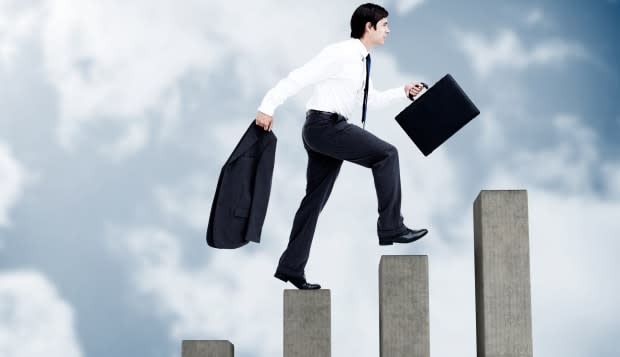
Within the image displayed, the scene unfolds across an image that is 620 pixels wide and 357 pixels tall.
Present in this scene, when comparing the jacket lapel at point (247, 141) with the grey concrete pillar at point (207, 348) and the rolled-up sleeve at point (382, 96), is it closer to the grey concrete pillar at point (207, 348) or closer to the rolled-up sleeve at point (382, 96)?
the rolled-up sleeve at point (382, 96)

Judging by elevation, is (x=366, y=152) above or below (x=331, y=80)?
below

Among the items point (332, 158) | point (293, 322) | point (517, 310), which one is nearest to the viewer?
point (517, 310)

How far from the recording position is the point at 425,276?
3.34 m

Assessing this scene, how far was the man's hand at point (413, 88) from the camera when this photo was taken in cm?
377

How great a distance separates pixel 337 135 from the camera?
3521mm

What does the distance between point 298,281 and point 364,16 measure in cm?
114

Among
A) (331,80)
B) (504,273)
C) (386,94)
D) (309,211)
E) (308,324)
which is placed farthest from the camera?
(386,94)

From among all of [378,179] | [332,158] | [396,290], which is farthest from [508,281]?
[332,158]

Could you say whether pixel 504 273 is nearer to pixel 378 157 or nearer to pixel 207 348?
pixel 378 157

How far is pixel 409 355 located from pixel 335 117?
0.99 m

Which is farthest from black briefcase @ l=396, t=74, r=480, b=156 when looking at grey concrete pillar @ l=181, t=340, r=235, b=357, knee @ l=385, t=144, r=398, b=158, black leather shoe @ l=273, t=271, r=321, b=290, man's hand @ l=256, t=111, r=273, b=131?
grey concrete pillar @ l=181, t=340, r=235, b=357

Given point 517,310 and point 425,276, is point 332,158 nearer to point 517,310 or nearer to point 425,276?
point 425,276

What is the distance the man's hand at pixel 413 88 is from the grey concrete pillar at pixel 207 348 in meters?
1.31

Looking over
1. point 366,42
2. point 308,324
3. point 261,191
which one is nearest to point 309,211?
point 261,191
